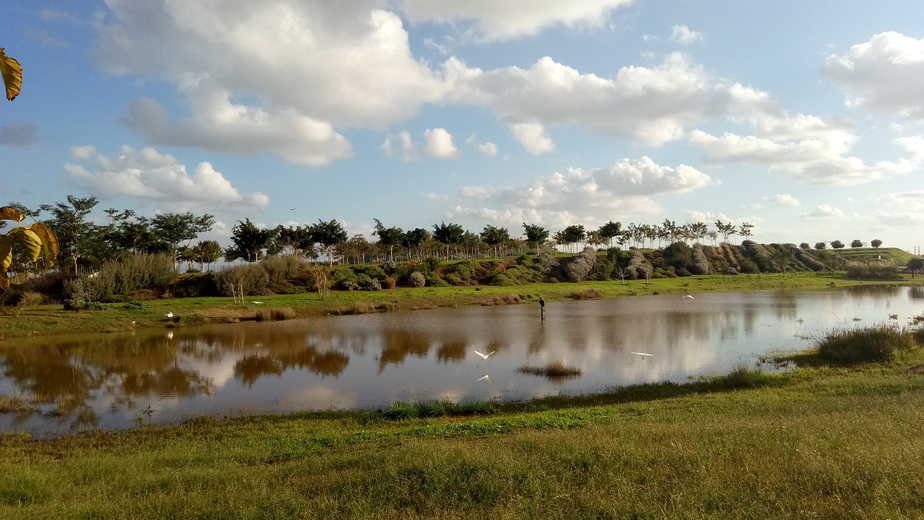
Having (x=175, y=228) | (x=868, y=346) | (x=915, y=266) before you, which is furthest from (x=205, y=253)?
(x=915, y=266)

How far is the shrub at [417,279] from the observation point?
271 feet

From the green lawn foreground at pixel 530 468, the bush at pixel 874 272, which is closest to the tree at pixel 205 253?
the green lawn foreground at pixel 530 468

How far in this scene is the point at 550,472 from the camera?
7.78 m

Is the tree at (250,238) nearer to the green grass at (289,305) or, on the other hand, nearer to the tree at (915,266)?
the green grass at (289,305)

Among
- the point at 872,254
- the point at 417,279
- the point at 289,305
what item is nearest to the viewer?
the point at 289,305

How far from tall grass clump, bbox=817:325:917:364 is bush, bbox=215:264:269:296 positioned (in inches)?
2494

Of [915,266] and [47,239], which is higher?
[47,239]

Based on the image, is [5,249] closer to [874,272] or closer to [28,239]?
[28,239]

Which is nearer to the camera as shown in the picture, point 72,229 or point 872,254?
point 72,229

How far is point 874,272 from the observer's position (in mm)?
100312

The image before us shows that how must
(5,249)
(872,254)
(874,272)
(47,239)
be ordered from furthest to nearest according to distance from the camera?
(872,254)
(874,272)
(47,239)
(5,249)

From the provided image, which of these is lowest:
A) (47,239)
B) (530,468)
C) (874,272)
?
(530,468)

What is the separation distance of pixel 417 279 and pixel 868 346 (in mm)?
65856

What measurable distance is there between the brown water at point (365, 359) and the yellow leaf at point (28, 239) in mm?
14020
